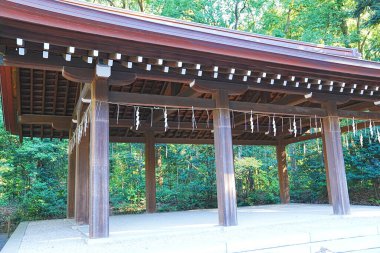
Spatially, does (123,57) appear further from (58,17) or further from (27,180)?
(27,180)

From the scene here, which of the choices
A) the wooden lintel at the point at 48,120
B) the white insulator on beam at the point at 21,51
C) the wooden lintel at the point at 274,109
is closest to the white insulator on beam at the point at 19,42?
the white insulator on beam at the point at 21,51

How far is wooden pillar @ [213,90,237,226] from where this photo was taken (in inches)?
205

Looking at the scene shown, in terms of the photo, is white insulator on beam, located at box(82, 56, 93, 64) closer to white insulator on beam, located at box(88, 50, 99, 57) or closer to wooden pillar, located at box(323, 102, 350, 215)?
white insulator on beam, located at box(88, 50, 99, 57)

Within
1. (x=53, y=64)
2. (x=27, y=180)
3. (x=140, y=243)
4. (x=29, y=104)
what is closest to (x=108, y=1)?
(x=27, y=180)

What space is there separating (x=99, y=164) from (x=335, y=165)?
485 cm

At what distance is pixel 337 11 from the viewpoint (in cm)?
1490

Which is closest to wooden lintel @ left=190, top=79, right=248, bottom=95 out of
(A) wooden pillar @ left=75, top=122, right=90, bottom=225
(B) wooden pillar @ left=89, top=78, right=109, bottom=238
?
(B) wooden pillar @ left=89, top=78, right=109, bottom=238

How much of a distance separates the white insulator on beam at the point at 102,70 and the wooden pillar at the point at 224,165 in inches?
79.3

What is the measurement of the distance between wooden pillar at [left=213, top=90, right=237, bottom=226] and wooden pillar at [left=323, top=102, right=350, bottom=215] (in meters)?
2.53

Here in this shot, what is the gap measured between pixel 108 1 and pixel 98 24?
13686mm

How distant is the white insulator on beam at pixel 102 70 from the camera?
4473 mm

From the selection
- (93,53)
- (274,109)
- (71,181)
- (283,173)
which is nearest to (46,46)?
(93,53)

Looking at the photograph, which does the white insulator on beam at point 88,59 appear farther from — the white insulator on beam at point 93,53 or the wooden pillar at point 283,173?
the wooden pillar at point 283,173

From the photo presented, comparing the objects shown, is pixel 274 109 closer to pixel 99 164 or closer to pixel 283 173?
pixel 99 164
